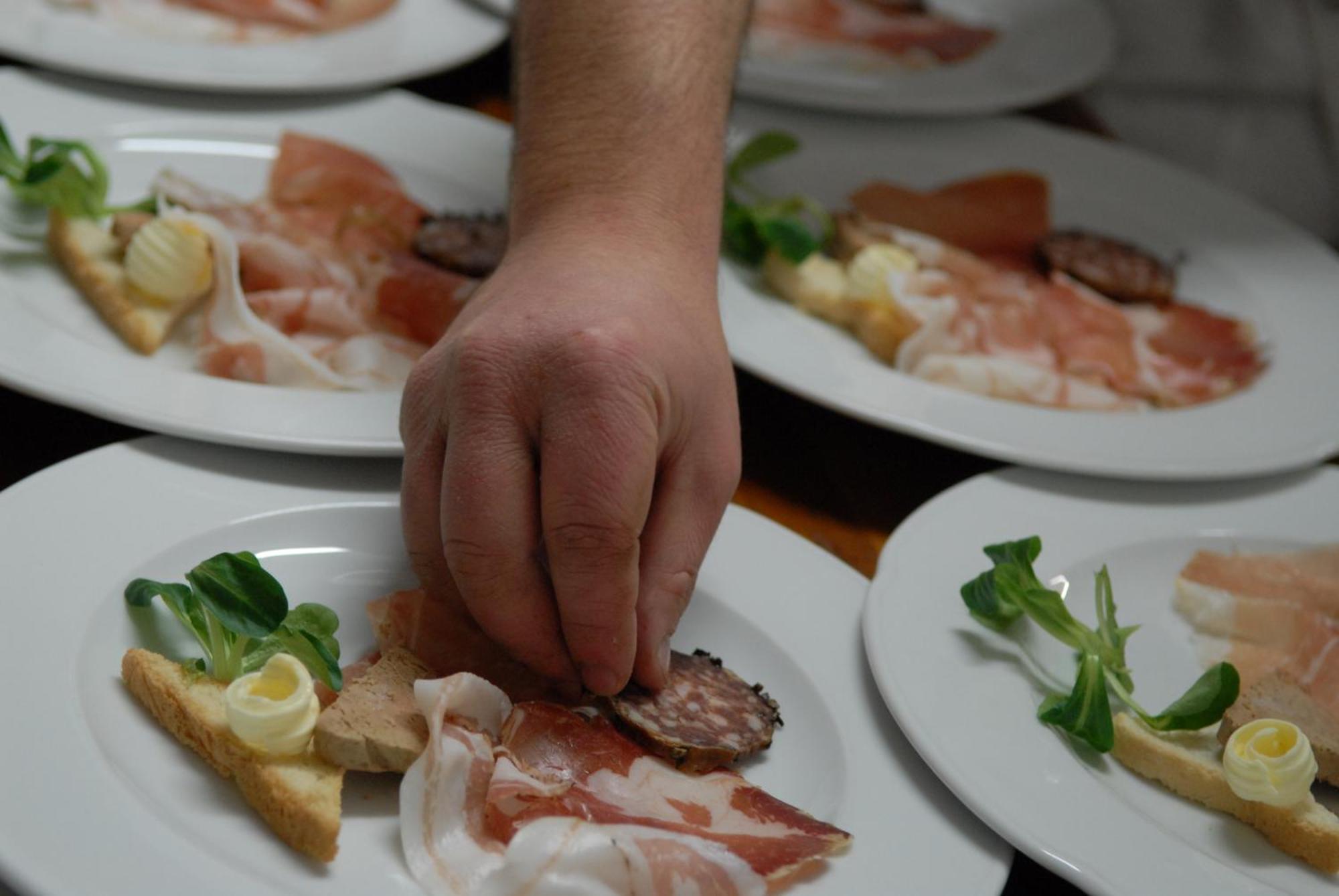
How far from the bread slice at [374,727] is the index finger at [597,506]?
127mm

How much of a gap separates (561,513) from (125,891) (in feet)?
1.17

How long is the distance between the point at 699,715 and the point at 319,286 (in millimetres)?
694

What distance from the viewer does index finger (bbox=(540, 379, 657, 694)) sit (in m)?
0.94

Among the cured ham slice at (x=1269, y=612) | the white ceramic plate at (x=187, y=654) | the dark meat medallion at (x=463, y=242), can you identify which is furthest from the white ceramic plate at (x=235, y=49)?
the cured ham slice at (x=1269, y=612)

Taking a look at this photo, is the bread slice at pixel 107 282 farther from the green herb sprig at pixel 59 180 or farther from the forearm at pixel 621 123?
the forearm at pixel 621 123

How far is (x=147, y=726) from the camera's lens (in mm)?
939

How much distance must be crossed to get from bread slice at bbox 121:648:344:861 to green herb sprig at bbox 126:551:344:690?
3cm

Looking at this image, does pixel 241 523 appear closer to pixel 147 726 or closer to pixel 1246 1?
pixel 147 726

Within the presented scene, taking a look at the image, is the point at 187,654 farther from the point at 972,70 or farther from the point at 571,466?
the point at 972,70

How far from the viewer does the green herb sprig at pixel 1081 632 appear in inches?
42.9

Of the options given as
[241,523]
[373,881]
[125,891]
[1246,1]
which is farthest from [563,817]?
[1246,1]

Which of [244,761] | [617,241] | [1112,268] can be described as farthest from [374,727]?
[1112,268]

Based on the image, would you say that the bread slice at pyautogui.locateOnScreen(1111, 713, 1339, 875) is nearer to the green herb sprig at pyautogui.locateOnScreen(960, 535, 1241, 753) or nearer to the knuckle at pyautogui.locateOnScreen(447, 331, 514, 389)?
the green herb sprig at pyautogui.locateOnScreen(960, 535, 1241, 753)

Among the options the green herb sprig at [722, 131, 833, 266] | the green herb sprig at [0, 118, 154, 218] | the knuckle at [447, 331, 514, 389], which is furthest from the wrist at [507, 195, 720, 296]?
the green herb sprig at [0, 118, 154, 218]
